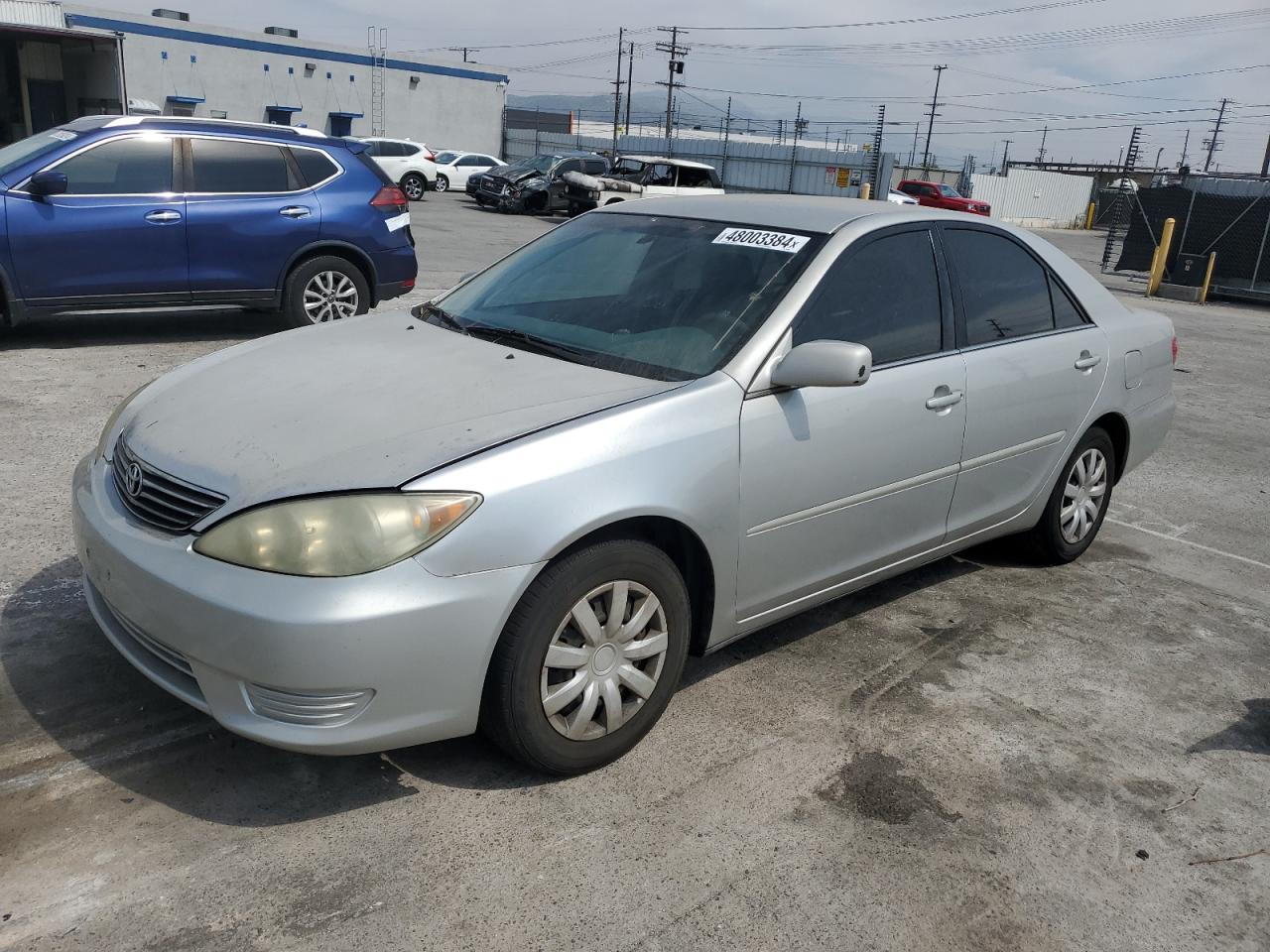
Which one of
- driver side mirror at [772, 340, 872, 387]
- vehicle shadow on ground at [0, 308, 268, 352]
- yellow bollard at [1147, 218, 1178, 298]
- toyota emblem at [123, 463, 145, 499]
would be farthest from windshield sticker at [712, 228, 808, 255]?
yellow bollard at [1147, 218, 1178, 298]

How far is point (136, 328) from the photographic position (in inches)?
348

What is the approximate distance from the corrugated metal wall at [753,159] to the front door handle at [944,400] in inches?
1231

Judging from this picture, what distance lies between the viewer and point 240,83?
129 feet

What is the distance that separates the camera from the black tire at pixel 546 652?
279 centimetres

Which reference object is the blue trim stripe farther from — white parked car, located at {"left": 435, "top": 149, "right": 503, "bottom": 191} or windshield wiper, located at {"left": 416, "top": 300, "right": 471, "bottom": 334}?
windshield wiper, located at {"left": 416, "top": 300, "right": 471, "bottom": 334}

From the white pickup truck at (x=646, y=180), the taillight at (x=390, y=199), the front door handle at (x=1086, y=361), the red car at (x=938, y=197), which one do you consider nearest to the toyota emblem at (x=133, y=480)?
the front door handle at (x=1086, y=361)

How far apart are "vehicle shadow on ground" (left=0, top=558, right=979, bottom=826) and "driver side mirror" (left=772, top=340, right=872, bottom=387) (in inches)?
55.7

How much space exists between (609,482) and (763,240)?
137 centimetres

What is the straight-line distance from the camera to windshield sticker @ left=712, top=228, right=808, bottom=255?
3.75 metres

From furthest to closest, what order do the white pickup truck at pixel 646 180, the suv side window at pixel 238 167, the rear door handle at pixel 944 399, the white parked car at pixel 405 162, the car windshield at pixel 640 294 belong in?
the white parked car at pixel 405 162
the white pickup truck at pixel 646 180
the suv side window at pixel 238 167
the rear door handle at pixel 944 399
the car windshield at pixel 640 294

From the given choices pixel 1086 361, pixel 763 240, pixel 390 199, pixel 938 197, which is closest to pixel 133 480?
pixel 763 240

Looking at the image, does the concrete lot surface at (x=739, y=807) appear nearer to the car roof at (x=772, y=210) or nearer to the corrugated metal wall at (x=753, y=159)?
the car roof at (x=772, y=210)

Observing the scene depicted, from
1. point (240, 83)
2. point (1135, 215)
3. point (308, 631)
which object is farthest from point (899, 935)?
point (240, 83)

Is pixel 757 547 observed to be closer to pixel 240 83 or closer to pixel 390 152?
pixel 390 152
